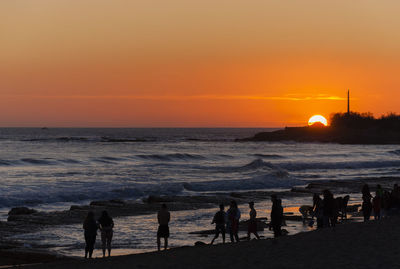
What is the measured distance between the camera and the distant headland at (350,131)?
120875mm

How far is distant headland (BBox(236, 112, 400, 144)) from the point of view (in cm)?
12088

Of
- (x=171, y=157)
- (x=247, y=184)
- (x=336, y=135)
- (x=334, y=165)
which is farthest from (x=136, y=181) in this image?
(x=336, y=135)

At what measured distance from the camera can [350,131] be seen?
423 feet

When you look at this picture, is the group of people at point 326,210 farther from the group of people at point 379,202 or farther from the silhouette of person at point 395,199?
the silhouette of person at point 395,199

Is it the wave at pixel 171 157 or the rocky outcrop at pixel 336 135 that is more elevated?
the rocky outcrop at pixel 336 135

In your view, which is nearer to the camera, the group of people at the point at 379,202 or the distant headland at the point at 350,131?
the group of people at the point at 379,202

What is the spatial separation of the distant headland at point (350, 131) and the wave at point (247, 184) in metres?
75.1

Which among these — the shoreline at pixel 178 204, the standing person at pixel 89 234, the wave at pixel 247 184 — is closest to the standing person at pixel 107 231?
the standing person at pixel 89 234

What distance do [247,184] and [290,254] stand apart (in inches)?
1113

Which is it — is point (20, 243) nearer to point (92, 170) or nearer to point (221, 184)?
point (221, 184)

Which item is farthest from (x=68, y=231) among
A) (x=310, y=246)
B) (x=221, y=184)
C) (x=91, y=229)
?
(x=221, y=184)

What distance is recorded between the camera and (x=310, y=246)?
51.5 ft

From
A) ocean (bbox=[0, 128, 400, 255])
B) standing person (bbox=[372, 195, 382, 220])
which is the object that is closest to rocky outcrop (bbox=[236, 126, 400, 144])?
ocean (bbox=[0, 128, 400, 255])

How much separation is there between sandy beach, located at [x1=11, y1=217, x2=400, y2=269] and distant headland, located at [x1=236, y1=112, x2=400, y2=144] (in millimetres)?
104265
